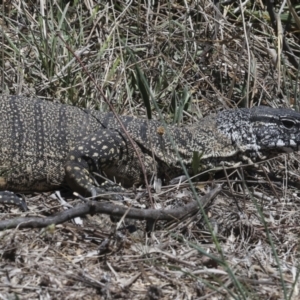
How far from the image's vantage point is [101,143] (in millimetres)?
6898

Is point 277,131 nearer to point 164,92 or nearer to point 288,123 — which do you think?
point 288,123

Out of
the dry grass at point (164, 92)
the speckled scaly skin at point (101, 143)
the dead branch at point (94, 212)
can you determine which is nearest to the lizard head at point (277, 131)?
the speckled scaly skin at point (101, 143)

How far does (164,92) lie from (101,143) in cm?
146

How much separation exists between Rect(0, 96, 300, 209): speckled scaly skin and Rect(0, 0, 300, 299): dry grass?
0.22 metres

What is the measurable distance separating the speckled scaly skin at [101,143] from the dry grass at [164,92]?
22 centimetres

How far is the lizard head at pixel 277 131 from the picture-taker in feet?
24.4

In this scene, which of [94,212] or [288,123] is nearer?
[94,212]

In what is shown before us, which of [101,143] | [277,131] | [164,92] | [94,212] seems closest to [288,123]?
[277,131]

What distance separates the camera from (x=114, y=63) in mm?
8117

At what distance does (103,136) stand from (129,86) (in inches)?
50.4

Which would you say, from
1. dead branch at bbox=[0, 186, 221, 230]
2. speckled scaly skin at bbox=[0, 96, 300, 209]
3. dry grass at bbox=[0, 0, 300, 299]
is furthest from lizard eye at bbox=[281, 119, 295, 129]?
dead branch at bbox=[0, 186, 221, 230]

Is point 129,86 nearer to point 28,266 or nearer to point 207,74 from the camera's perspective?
point 207,74

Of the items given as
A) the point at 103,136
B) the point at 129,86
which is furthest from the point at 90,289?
the point at 129,86

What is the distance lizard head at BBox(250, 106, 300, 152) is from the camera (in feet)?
24.4
